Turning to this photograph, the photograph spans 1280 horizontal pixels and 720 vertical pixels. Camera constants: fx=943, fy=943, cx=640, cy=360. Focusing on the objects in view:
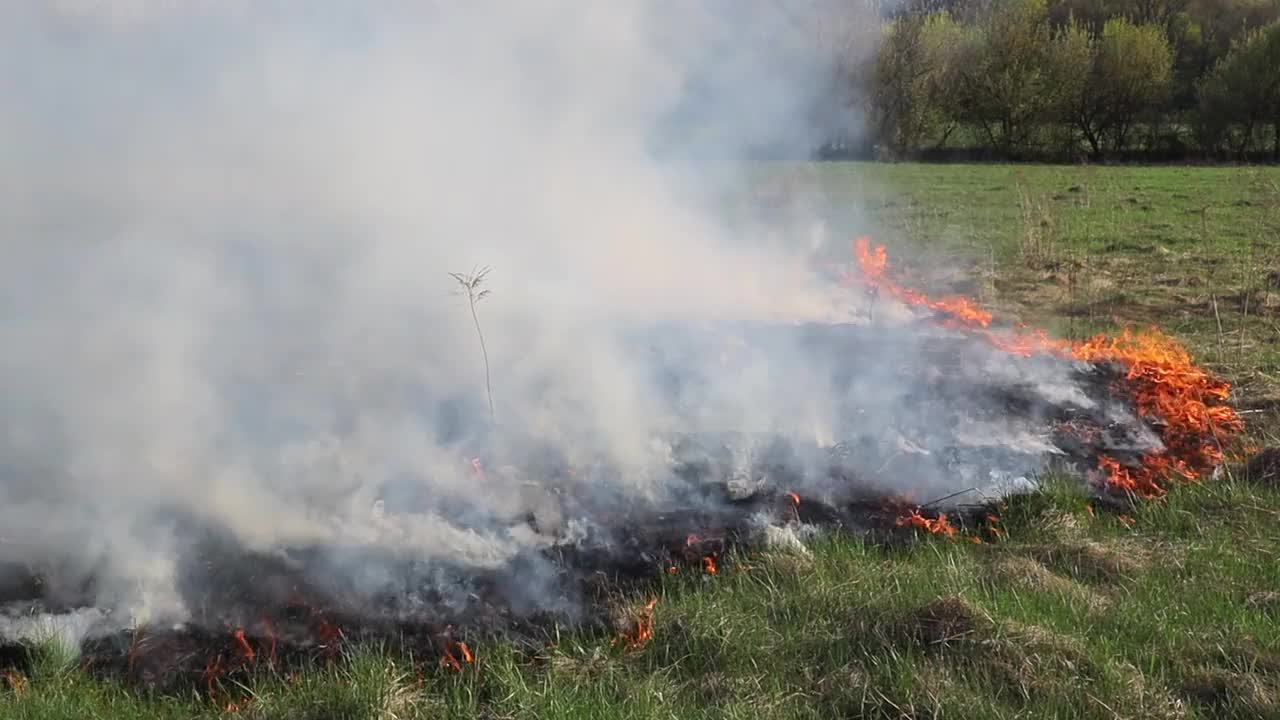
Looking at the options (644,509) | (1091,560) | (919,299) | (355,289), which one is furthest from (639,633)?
(919,299)

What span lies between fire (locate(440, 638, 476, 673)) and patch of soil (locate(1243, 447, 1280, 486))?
4.47 meters

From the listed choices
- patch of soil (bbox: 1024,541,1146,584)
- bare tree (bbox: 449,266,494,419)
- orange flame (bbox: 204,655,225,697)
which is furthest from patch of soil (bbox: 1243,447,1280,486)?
orange flame (bbox: 204,655,225,697)

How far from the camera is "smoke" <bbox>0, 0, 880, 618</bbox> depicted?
4.77 meters

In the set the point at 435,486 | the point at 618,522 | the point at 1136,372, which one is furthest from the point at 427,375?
the point at 1136,372

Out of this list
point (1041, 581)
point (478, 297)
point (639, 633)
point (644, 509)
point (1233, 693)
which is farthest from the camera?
point (478, 297)

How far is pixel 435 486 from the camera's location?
494cm

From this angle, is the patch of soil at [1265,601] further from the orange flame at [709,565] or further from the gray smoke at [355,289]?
the orange flame at [709,565]

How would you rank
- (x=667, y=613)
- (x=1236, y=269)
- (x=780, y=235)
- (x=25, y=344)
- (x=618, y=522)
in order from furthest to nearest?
(x=1236, y=269)
(x=780, y=235)
(x=25, y=344)
(x=618, y=522)
(x=667, y=613)

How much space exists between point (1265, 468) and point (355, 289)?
582 centimetres

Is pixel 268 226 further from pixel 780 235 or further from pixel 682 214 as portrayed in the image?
pixel 780 235

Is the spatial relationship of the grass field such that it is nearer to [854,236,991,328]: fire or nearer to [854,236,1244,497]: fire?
[854,236,1244,497]: fire

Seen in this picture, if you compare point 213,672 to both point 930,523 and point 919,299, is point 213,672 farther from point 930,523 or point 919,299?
point 919,299

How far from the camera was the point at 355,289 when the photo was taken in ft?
21.7

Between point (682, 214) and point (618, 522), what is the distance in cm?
511
